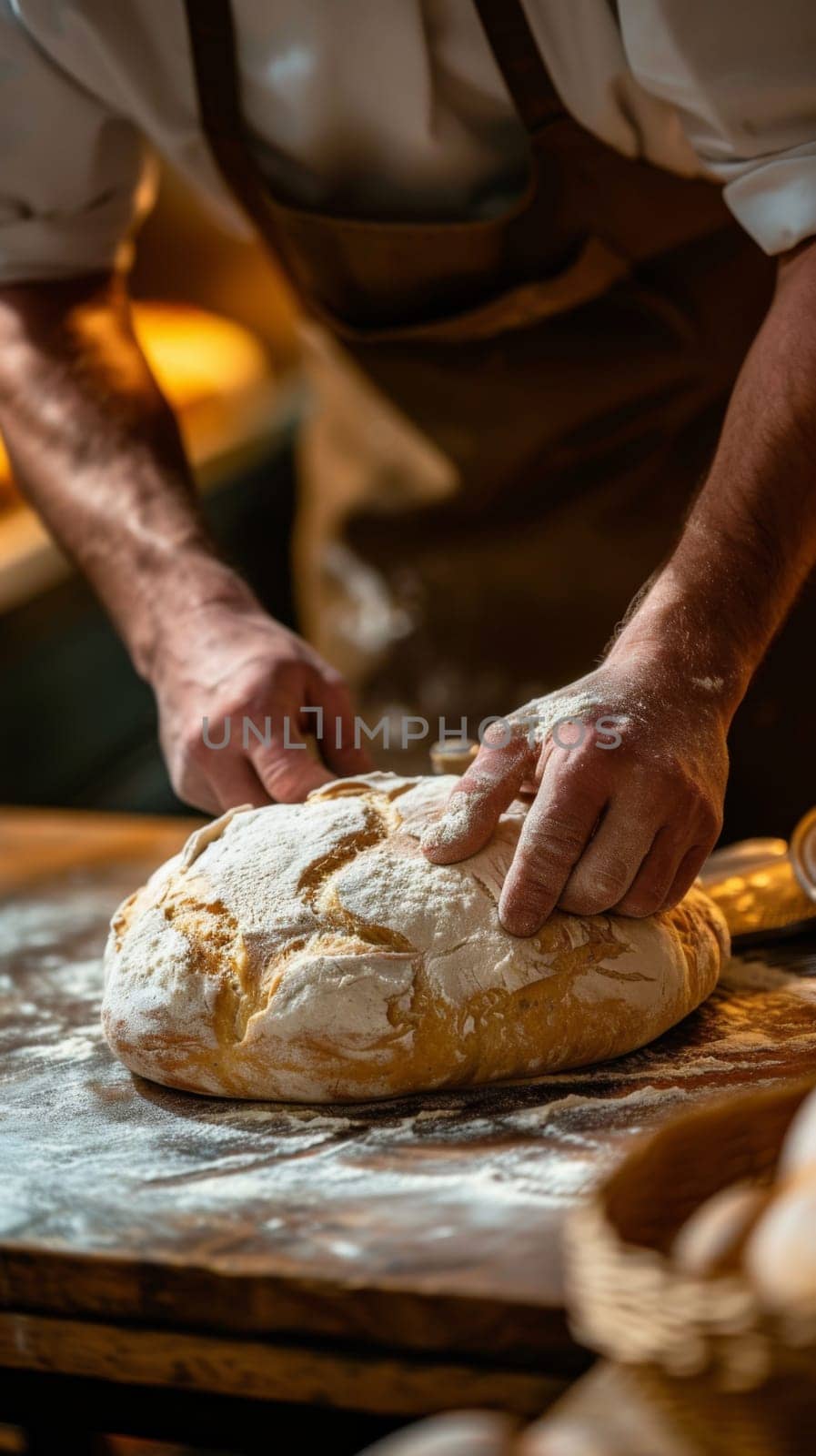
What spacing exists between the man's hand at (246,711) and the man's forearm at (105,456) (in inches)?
2.5

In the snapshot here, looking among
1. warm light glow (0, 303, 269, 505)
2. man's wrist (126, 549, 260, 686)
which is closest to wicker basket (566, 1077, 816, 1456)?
man's wrist (126, 549, 260, 686)

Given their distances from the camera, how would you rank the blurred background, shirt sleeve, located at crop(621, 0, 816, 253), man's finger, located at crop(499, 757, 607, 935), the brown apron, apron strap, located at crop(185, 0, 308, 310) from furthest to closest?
1. the blurred background
2. the brown apron
3. apron strap, located at crop(185, 0, 308, 310)
4. shirt sleeve, located at crop(621, 0, 816, 253)
5. man's finger, located at crop(499, 757, 607, 935)

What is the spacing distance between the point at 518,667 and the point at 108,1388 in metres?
1.39

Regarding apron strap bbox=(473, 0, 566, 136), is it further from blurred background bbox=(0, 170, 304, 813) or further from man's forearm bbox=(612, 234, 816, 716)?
blurred background bbox=(0, 170, 304, 813)

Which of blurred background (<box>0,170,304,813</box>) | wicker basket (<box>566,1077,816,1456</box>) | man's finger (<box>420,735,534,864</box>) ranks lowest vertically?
blurred background (<box>0,170,304,813</box>)

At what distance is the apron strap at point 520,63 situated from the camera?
1431 millimetres

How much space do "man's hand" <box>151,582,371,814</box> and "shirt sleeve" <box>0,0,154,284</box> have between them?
0.67 meters

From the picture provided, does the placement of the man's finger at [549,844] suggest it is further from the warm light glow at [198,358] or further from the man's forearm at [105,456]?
the warm light glow at [198,358]

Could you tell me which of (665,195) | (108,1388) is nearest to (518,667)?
(665,195)

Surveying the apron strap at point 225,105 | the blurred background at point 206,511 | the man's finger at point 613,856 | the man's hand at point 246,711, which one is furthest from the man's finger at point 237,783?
the blurred background at point 206,511

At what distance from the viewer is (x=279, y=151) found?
1726 millimetres

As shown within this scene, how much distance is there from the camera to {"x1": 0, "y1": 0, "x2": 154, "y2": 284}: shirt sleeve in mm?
1697

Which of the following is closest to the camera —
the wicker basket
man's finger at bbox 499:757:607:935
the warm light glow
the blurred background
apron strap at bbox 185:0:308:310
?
the wicker basket

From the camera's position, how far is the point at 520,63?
147 centimetres
